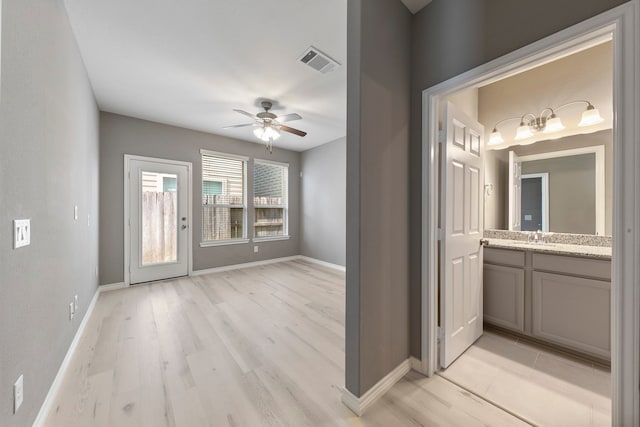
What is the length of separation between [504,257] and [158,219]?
4.95 meters

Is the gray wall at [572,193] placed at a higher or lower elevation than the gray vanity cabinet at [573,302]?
higher

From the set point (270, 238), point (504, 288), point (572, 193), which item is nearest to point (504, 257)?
point (504, 288)

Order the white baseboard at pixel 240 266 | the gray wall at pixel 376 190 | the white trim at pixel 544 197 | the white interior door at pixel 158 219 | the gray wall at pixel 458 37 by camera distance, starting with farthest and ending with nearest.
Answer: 1. the white baseboard at pixel 240 266
2. the white interior door at pixel 158 219
3. the white trim at pixel 544 197
4. the gray wall at pixel 376 190
5. the gray wall at pixel 458 37

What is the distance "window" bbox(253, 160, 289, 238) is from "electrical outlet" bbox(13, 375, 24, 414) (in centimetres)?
418

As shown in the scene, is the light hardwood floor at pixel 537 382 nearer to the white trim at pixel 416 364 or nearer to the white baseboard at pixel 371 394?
the white trim at pixel 416 364

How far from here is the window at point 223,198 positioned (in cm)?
468

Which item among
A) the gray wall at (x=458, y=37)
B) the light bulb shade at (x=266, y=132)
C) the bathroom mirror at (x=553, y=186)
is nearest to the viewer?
the gray wall at (x=458, y=37)

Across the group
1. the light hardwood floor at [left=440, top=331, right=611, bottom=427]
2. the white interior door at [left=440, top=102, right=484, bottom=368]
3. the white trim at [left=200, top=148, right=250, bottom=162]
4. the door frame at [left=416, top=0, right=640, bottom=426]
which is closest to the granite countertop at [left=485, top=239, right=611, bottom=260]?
the white interior door at [left=440, top=102, right=484, bottom=368]

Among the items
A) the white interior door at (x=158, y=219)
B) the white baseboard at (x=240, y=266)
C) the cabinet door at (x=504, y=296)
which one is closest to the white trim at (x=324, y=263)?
the white baseboard at (x=240, y=266)

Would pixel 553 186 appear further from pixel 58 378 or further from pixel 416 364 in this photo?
pixel 58 378

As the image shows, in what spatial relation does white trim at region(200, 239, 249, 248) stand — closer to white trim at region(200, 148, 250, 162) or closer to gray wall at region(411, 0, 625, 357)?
white trim at region(200, 148, 250, 162)

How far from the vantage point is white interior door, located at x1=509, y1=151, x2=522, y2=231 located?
2.72m

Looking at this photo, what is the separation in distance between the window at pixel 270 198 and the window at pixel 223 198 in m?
0.32

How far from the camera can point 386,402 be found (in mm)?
1507
